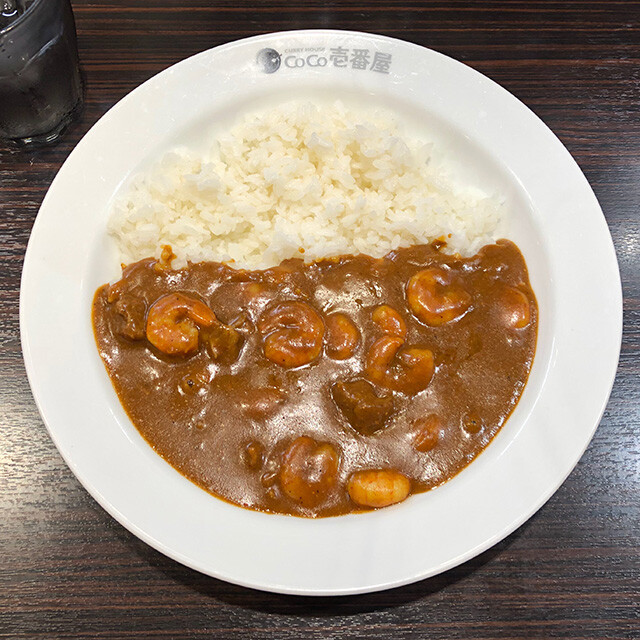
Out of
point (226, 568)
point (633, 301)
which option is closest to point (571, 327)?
point (633, 301)

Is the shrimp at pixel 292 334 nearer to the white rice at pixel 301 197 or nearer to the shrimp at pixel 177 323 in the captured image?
the shrimp at pixel 177 323

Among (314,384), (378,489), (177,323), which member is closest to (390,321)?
(314,384)

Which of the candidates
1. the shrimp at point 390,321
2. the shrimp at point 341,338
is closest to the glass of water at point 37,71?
the shrimp at point 341,338

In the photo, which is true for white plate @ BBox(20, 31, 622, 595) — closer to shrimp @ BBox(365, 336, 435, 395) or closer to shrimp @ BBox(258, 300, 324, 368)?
shrimp @ BBox(365, 336, 435, 395)

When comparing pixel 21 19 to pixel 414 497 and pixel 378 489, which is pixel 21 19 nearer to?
pixel 378 489

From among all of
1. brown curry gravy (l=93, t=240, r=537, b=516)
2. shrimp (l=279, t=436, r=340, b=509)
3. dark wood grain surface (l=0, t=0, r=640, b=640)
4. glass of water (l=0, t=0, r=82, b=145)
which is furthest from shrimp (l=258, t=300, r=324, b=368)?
glass of water (l=0, t=0, r=82, b=145)

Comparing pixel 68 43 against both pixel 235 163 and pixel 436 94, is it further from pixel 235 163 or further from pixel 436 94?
pixel 436 94
